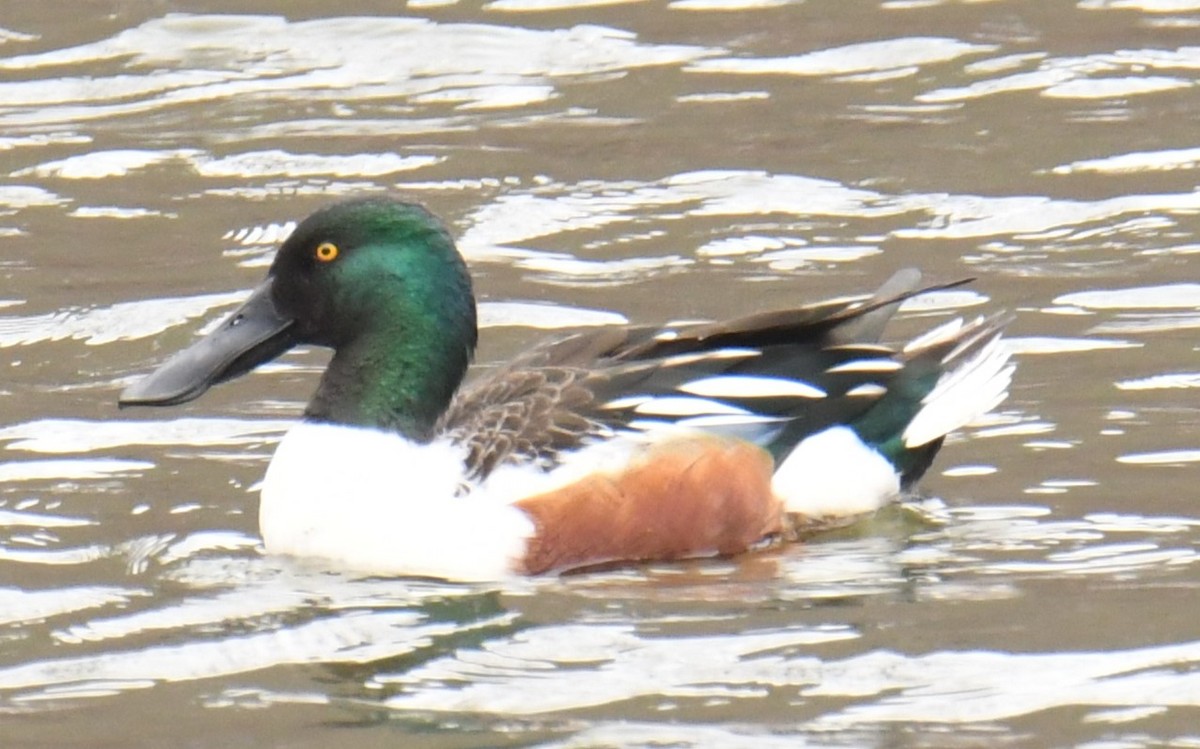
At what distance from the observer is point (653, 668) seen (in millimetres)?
5910

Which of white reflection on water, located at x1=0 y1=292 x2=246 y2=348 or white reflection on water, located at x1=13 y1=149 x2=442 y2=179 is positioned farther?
white reflection on water, located at x1=13 y1=149 x2=442 y2=179

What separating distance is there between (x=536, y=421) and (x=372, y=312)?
592mm

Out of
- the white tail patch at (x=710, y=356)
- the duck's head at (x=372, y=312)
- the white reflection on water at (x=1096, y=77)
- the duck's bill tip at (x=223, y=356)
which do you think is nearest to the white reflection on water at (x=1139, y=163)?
the white reflection on water at (x=1096, y=77)

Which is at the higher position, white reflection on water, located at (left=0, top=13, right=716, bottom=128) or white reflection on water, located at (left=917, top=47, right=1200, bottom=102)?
white reflection on water, located at (left=0, top=13, right=716, bottom=128)

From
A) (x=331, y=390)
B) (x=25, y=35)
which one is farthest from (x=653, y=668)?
(x=25, y=35)

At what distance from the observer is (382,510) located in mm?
6918

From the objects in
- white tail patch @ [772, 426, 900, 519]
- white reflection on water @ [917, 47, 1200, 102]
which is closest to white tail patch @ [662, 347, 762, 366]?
white tail patch @ [772, 426, 900, 519]

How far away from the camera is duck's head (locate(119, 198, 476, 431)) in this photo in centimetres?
718

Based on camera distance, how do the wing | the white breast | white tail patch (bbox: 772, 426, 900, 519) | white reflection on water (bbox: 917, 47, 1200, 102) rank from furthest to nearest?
1. white reflection on water (bbox: 917, 47, 1200, 102)
2. white tail patch (bbox: 772, 426, 900, 519)
3. the wing
4. the white breast

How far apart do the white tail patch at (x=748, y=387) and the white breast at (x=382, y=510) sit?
68 cm

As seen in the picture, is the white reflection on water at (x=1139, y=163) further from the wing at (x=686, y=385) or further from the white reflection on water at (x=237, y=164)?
the wing at (x=686, y=385)

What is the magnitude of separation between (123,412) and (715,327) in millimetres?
2128

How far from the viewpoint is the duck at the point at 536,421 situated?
22.6ft

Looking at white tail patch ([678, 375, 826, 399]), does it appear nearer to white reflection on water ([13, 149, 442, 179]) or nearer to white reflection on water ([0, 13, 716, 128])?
white reflection on water ([13, 149, 442, 179])
